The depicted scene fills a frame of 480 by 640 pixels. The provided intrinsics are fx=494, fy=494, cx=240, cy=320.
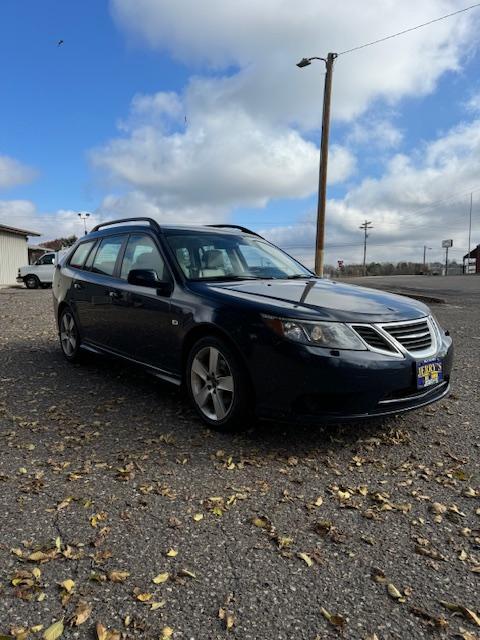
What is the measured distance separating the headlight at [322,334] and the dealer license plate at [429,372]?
493mm

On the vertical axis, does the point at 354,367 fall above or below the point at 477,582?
above

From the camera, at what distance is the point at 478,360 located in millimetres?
6586

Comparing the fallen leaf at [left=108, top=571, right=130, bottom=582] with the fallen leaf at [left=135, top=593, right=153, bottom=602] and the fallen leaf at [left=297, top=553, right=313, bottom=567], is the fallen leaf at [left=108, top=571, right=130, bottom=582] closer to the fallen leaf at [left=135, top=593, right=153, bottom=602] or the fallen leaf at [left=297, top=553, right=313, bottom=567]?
the fallen leaf at [left=135, top=593, right=153, bottom=602]

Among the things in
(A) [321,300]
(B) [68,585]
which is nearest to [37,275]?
(A) [321,300]

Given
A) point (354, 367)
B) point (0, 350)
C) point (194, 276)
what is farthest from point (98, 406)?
point (0, 350)

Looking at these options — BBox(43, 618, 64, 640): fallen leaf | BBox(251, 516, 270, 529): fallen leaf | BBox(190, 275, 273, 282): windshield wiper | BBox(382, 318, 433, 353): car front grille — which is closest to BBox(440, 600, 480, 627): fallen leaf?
BBox(251, 516, 270, 529): fallen leaf

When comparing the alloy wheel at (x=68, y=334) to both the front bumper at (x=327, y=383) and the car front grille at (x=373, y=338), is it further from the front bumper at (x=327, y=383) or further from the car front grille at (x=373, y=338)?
the car front grille at (x=373, y=338)

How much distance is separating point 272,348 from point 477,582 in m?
1.74

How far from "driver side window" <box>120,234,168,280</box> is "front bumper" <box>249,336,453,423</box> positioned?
153 centimetres

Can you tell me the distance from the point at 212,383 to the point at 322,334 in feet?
3.34

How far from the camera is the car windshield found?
4.50 meters

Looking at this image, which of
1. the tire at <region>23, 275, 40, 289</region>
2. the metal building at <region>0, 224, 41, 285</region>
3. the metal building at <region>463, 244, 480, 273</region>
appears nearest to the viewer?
the tire at <region>23, 275, 40, 289</region>

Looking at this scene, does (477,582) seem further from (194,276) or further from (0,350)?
(0,350)

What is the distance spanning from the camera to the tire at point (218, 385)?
11.8ft
